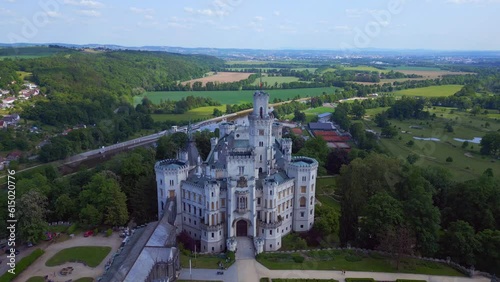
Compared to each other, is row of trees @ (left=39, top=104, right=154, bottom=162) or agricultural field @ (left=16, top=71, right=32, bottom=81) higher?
agricultural field @ (left=16, top=71, right=32, bottom=81)

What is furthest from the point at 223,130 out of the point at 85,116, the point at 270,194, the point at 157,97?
the point at 157,97

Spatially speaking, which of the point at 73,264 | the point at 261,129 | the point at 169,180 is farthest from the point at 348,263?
the point at 73,264

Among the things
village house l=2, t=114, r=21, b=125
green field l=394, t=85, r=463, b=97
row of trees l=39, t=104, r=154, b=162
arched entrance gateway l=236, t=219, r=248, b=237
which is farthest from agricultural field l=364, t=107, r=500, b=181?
village house l=2, t=114, r=21, b=125

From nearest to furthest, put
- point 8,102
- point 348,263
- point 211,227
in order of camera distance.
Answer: point 348,263 < point 211,227 < point 8,102

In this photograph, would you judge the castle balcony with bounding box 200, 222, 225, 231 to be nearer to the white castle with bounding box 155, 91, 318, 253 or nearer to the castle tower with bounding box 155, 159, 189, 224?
the white castle with bounding box 155, 91, 318, 253

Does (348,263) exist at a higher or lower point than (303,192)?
lower

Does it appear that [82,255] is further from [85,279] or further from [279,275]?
[279,275]

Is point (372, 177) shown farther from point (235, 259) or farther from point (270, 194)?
point (235, 259)

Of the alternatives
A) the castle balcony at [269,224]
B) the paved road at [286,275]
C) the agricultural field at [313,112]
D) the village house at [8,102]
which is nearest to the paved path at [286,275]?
the paved road at [286,275]
